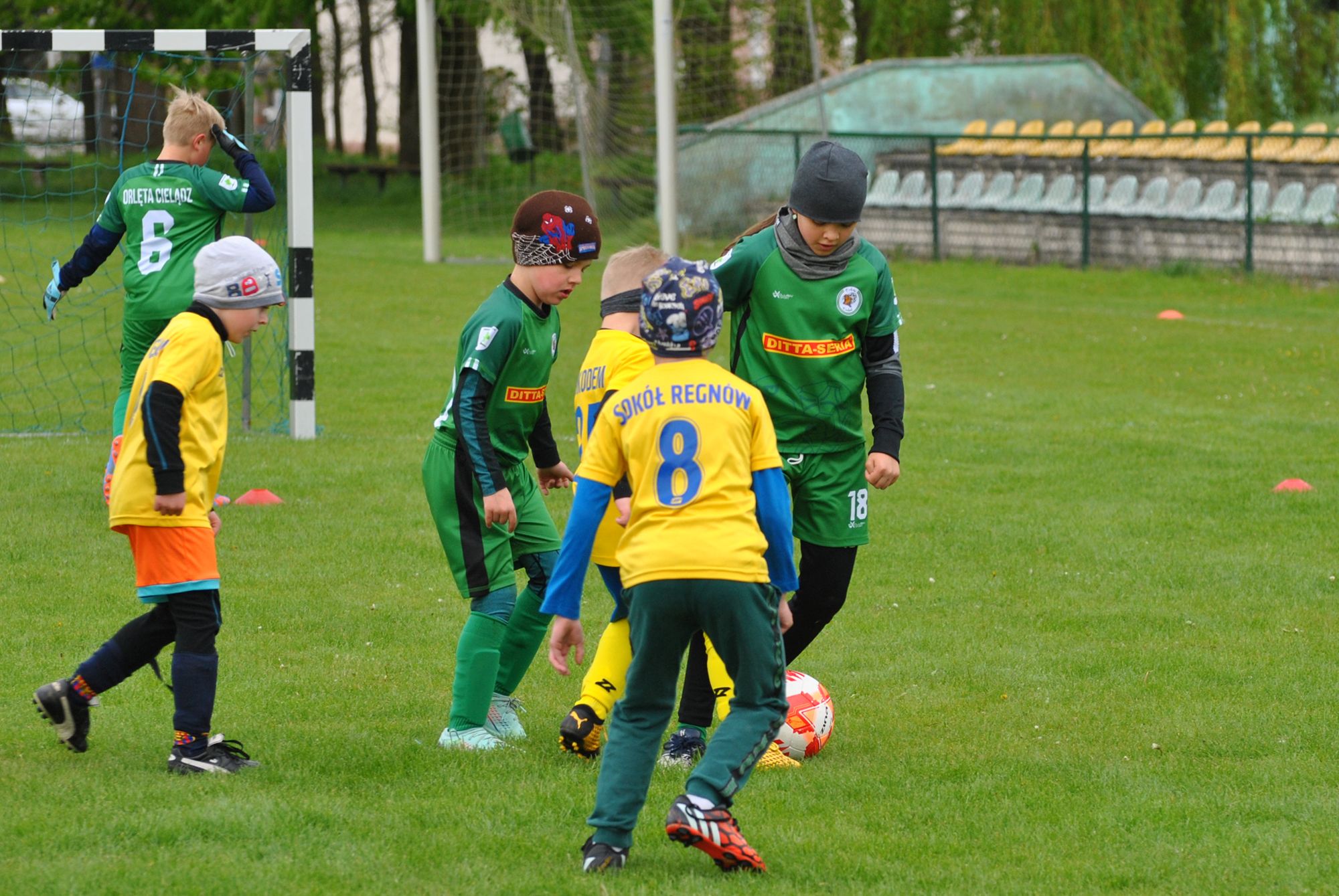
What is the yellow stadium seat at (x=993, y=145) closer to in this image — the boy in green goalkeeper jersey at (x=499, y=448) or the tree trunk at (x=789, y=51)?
the tree trunk at (x=789, y=51)

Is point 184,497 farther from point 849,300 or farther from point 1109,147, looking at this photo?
point 1109,147

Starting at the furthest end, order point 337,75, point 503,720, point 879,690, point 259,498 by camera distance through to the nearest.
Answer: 1. point 337,75
2. point 259,498
3. point 879,690
4. point 503,720

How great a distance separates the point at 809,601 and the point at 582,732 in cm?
84

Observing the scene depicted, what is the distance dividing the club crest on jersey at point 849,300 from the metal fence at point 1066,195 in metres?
17.4

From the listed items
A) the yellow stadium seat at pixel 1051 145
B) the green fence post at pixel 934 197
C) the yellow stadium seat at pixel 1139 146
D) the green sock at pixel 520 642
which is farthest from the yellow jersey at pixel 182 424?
the green fence post at pixel 934 197

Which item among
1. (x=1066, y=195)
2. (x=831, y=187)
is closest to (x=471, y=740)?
(x=831, y=187)

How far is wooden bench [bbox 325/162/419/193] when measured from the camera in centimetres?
3581

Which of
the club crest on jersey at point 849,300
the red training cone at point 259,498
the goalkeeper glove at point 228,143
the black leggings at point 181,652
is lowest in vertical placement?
the red training cone at point 259,498

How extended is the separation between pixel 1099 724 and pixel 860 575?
7.91ft

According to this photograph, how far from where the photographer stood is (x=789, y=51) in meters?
28.5

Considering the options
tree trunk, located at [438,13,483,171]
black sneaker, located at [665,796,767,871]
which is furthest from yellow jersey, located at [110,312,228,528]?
tree trunk, located at [438,13,483,171]

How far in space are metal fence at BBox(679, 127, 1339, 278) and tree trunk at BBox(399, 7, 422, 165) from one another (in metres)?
11.8

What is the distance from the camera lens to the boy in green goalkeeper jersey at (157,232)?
27.4 ft

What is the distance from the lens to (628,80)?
25844 millimetres
